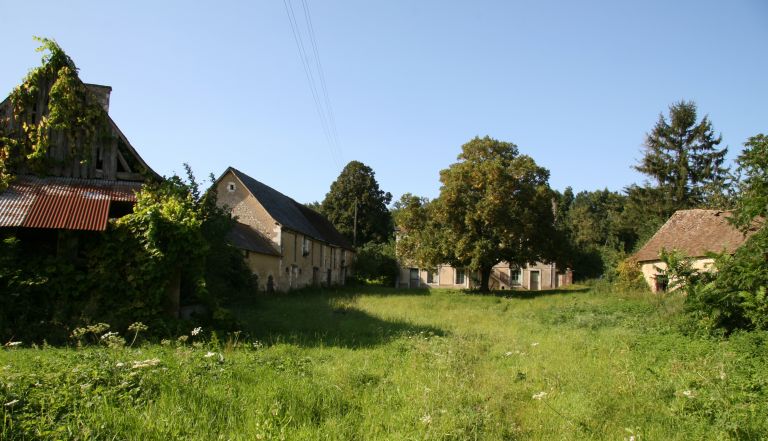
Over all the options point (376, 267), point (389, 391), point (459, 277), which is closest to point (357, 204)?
point (376, 267)

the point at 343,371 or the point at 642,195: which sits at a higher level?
the point at 642,195

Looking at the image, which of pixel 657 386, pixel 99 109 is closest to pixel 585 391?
pixel 657 386

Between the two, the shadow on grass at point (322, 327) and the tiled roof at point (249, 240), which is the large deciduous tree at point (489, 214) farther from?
the shadow on grass at point (322, 327)

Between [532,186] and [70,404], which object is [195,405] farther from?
[532,186]

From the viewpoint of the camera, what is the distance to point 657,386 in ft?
25.1

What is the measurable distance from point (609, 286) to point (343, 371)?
88.4 ft

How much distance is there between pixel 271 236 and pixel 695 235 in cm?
2418

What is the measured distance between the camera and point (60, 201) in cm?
1228

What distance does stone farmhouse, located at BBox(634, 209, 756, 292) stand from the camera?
25378 mm

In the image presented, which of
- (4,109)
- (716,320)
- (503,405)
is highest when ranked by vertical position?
(4,109)

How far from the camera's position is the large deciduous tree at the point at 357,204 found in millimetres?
59656

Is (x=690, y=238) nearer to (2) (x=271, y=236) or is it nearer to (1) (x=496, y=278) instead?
(1) (x=496, y=278)

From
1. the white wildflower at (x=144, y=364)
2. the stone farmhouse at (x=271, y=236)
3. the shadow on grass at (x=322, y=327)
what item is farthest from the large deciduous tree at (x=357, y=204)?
the white wildflower at (x=144, y=364)

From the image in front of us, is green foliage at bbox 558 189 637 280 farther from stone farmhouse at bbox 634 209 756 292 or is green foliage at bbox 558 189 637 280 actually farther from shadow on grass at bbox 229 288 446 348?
shadow on grass at bbox 229 288 446 348
